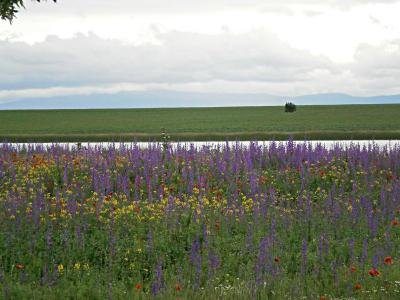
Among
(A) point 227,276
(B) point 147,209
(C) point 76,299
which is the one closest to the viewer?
(C) point 76,299

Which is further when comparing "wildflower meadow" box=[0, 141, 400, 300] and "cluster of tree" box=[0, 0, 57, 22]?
"cluster of tree" box=[0, 0, 57, 22]

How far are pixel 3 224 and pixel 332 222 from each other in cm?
501

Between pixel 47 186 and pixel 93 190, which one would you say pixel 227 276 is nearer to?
pixel 93 190

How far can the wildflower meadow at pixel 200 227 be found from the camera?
721cm

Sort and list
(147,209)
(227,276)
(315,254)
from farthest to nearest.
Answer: (147,209) → (315,254) → (227,276)

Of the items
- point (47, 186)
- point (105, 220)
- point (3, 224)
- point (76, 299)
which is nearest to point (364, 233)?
point (105, 220)

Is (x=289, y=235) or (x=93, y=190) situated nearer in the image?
(x=289, y=235)

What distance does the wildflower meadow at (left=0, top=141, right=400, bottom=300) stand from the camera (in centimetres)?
721

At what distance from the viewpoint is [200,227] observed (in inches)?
370

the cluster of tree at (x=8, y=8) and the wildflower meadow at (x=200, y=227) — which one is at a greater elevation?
the cluster of tree at (x=8, y=8)

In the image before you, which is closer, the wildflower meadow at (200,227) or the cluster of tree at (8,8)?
the wildflower meadow at (200,227)

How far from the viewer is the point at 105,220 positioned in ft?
33.0

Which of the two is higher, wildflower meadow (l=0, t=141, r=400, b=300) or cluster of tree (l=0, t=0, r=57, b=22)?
cluster of tree (l=0, t=0, r=57, b=22)

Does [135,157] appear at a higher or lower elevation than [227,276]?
higher
